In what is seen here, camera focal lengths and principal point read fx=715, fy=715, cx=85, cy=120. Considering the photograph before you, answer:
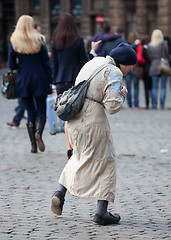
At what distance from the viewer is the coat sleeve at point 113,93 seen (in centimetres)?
551

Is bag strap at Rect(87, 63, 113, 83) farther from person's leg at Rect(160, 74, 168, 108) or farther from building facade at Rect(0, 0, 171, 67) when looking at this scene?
building facade at Rect(0, 0, 171, 67)

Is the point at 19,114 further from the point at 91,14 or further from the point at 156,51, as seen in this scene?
the point at 91,14

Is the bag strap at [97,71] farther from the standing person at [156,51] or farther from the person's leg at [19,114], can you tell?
the standing person at [156,51]

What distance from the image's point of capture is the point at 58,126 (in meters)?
10.3

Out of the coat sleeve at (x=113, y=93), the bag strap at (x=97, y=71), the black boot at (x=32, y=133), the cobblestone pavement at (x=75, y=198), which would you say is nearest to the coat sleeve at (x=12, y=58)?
the black boot at (x=32, y=133)

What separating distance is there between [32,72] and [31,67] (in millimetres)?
71

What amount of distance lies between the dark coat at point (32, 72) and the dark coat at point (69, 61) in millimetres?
435

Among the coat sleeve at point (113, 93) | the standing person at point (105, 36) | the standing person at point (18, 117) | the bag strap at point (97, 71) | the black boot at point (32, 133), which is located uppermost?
the bag strap at point (97, 71)

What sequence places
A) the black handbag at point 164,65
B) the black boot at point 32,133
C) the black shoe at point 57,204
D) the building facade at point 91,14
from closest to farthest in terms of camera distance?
the black shoe at point 57,204 → the black boot at point 32,133 → the black handbag at point 164,65 → the building facade at point 91,14

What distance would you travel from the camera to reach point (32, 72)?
9641 millimetres

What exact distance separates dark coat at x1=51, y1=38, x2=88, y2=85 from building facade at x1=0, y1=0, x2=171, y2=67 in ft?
81.6

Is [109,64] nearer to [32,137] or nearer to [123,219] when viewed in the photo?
[123,219]

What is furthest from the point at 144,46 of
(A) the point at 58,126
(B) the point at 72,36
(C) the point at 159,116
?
(B) the point at 72,36

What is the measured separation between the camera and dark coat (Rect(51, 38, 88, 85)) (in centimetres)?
897
